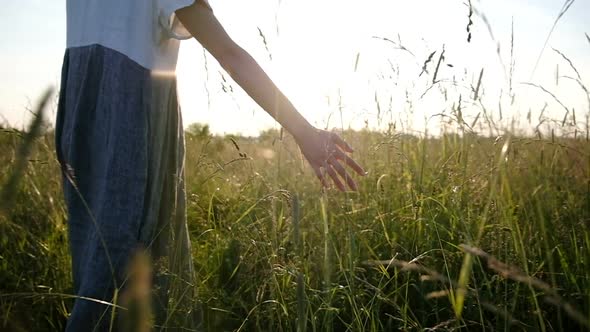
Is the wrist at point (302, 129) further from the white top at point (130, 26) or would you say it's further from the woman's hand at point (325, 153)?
the white top at point (130, 26)

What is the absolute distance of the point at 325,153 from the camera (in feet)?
4.31

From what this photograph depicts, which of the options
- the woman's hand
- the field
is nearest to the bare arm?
the woman's hand

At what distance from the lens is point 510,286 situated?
1.63 m

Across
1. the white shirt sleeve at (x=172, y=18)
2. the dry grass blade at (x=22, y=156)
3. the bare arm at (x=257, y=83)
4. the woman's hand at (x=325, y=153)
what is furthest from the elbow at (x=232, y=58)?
the dry grass blade at (x=22, y=156)

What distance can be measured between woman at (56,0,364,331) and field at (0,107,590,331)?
0.13 m

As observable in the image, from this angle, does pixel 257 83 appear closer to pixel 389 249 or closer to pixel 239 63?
pixel 239 63

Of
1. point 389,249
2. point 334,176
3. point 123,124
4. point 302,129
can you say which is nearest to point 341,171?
point 334,176

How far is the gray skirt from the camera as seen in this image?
1.33 meters

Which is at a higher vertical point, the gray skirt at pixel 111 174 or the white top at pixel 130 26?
the white top at pixel 130 26

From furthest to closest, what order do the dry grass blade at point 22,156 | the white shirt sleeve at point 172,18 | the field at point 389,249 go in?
the field at point 389,249 → the white shirt sleeve at point 172,18 → the dry grass blade at point 22,156

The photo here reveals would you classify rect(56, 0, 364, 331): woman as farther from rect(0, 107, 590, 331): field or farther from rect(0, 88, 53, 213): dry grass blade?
rect(0, 88, 53, 213): dry grass blade

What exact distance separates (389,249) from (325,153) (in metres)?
0.74

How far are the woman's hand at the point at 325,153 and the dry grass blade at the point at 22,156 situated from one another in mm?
961

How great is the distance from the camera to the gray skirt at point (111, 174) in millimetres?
1329
